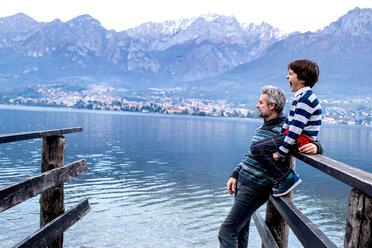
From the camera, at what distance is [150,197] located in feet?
58.1

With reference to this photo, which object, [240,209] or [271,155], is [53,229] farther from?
[271,155]

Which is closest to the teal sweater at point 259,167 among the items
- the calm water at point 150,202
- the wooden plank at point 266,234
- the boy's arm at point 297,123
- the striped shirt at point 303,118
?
the striped shirt at point 303,118

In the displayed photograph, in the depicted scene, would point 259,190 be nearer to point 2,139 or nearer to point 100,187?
point 2,139

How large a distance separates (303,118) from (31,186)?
8.05 feet

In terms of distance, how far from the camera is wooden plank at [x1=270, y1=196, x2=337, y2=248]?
226cm

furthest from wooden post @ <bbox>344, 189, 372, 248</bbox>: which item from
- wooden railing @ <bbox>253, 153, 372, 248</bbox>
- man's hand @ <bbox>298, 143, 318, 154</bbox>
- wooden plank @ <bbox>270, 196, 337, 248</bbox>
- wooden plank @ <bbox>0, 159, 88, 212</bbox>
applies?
wooden plank @ <bbox>0, 159, 88, 212</bbox>

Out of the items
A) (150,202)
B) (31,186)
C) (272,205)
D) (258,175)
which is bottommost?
(150,202)

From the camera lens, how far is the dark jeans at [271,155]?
3.14 meters

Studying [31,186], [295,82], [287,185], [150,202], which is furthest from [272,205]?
[150,202]

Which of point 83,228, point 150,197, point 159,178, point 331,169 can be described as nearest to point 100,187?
point 150,197

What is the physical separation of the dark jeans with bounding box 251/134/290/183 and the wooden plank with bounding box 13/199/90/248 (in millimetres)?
2212

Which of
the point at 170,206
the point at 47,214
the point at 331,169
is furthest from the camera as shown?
the point at 170,206

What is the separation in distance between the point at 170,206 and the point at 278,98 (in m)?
13.5

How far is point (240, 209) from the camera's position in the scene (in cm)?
349
